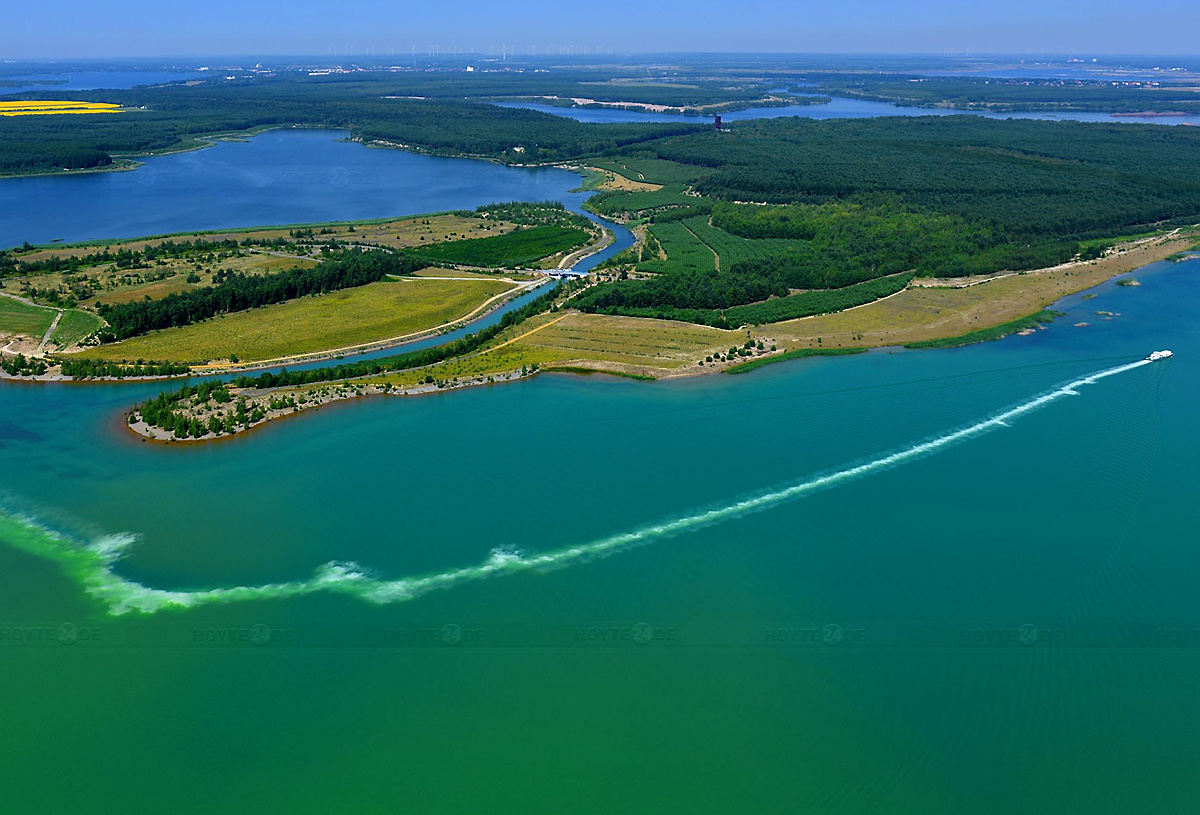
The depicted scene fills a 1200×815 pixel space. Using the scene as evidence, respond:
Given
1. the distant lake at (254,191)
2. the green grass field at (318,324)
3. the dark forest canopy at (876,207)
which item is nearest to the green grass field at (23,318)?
the green grass field at (318,324)

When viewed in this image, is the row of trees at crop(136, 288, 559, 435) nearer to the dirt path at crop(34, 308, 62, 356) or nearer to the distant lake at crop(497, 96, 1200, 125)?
the dirt path at crop(34, 308, 62, 356)

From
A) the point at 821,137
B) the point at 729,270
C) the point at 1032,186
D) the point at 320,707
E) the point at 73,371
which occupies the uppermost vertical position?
the point at 821,137

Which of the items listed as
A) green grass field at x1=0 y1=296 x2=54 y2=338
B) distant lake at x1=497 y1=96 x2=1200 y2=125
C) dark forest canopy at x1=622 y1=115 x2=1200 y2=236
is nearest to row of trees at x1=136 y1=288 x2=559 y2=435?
green grass field at x1=0 y1=296 x2=54 y2=338

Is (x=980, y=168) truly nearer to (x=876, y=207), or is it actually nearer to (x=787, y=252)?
(x=876, y=207)

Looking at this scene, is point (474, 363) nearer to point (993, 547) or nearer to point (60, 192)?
point (993, 547)

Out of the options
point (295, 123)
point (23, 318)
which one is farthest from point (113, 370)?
point (295, 123)

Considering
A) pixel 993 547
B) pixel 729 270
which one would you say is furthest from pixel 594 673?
pixel 729 270

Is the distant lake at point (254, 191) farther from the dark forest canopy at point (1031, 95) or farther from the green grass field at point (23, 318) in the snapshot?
the dark forest canopy at point (1031, 95)
